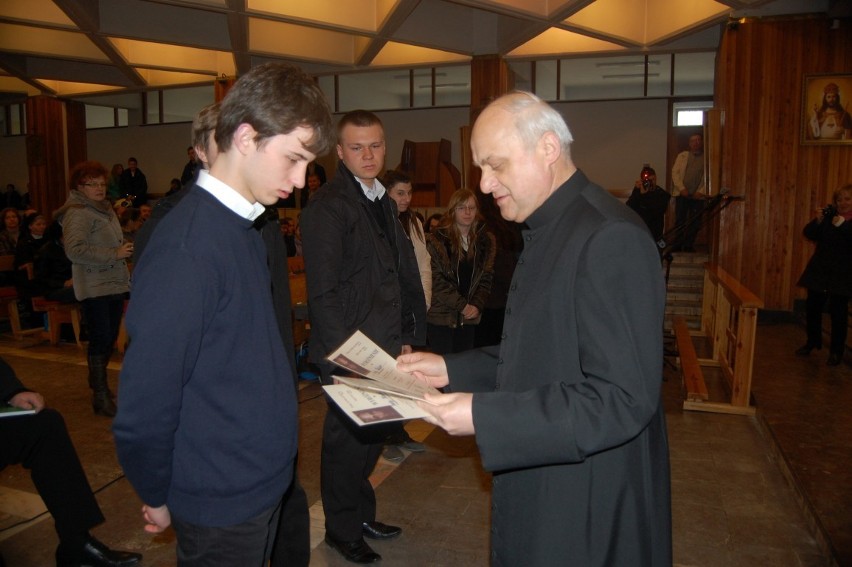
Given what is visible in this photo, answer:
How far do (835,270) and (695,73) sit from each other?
6.83 metres

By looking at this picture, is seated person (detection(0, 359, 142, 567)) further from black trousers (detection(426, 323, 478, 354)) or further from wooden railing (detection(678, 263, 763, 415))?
wooden railing (detection(678, 263, 763, 415))

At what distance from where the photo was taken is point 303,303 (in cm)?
553

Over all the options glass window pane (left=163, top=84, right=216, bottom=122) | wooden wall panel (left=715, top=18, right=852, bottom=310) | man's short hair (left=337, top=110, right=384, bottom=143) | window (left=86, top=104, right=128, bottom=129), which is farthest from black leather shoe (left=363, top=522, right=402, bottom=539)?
window (left=86, top=104, right=128, bottom=129)

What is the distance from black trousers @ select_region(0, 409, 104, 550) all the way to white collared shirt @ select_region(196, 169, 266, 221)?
5.70 ft

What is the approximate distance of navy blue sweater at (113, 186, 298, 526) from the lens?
1.30 m

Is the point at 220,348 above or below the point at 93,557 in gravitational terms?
above

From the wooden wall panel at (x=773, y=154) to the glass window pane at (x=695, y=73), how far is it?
3.15 meters

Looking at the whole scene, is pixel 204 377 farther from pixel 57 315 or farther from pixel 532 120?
pixel 57 315

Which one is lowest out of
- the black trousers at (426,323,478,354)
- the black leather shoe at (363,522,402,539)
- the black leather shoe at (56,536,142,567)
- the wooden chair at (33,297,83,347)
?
the black leather shoe at (363,522,402,539)

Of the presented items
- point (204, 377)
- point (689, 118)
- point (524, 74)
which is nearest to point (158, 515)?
point (204, 377)

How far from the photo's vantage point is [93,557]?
265cm

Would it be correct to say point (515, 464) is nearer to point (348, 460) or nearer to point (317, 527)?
point (348, 460)

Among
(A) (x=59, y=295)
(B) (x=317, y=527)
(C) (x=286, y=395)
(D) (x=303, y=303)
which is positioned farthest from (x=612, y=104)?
(C) (x=286, y=395)

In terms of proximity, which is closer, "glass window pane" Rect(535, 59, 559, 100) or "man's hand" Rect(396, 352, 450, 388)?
"man's hand" Rect(396, 352, 450, 388)
